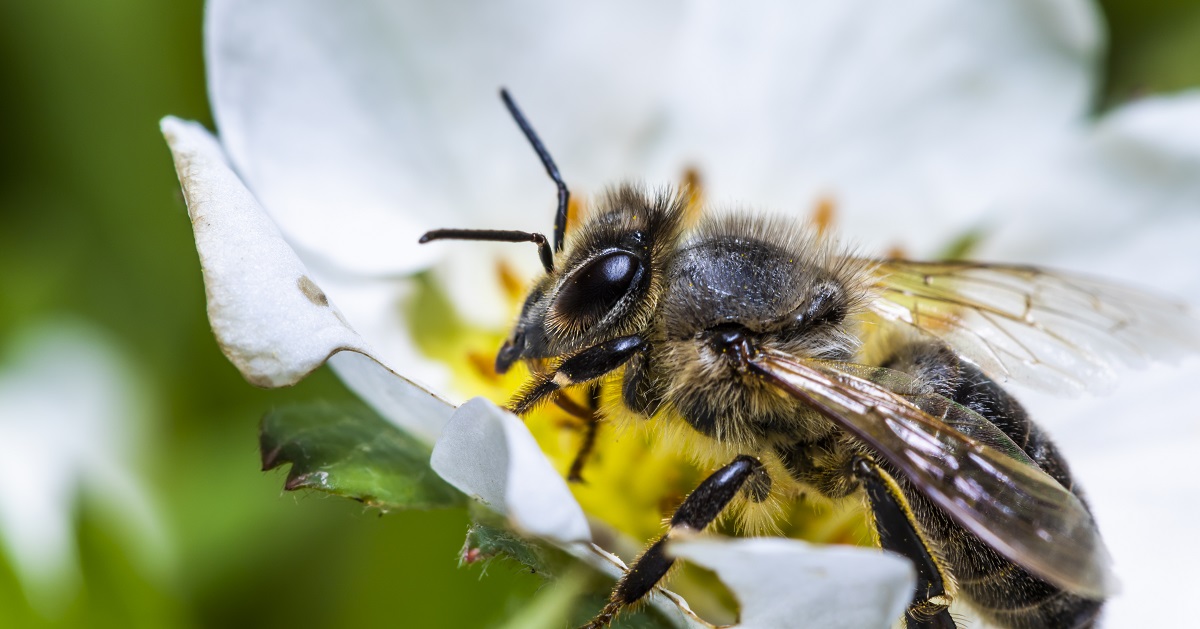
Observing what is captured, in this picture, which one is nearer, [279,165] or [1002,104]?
[279,165]

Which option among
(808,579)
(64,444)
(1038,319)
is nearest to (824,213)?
(1038,319)

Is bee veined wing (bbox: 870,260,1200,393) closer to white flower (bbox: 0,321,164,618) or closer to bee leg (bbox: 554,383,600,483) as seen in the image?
bee leg (bbox: 554,383,600,483)

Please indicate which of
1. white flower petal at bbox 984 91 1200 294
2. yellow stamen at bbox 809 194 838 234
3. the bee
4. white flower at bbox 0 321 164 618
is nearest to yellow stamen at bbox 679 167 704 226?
the bee

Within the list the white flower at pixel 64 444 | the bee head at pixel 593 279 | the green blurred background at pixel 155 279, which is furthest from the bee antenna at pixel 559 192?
the white flower at pixel 64 444

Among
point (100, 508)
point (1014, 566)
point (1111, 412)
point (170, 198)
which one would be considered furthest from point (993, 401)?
point (170, 198)

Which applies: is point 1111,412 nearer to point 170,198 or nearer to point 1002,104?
point 1002,104

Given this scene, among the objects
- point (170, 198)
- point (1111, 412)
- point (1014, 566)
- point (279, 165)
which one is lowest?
point (1111, 412)

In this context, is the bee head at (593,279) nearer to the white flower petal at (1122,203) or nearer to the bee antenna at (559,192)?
the bee antenna at (559,192)
